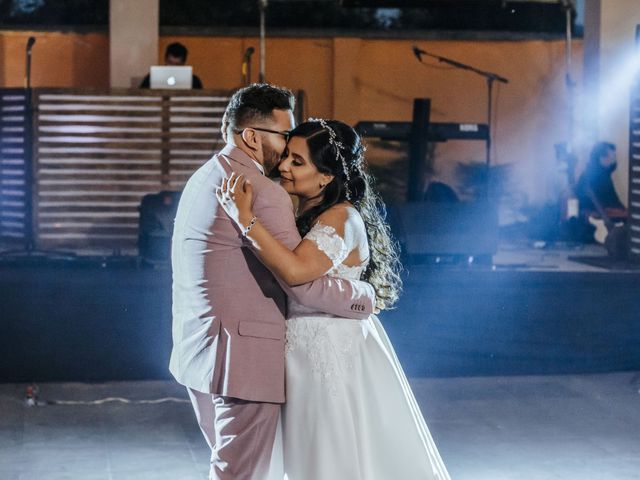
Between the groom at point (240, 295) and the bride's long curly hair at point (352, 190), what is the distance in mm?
126

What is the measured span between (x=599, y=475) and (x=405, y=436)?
163 centimetres

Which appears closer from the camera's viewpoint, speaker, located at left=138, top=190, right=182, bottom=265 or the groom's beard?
the groom's beard

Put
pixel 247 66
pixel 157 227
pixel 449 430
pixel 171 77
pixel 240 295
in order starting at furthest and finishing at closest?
pixel 247 66, pixel 171 77, pixel 157 227, pixel 449 430, pixel 240 295

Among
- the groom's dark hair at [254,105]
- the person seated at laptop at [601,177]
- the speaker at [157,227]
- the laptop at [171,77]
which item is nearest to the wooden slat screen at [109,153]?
the laptop at [171,77]

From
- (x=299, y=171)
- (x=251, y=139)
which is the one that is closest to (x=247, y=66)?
(x=299, y=171)

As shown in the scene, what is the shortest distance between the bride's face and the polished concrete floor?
1.80 m

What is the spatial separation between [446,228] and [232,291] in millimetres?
6911

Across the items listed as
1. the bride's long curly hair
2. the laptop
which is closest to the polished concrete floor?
the bride's long curly hair

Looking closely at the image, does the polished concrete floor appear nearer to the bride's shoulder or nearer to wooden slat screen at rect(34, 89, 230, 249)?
the bride's shoulder

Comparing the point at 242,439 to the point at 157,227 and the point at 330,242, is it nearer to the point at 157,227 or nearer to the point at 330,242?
the point at 330,242

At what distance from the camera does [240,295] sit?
3098 millimetres

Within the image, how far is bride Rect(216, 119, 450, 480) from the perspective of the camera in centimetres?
329

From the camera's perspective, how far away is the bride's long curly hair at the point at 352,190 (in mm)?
3305

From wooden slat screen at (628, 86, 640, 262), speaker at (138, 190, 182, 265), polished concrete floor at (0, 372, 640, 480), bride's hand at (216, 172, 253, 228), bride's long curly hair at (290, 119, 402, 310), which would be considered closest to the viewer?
bride's hand at (216, 172, 253, 228)
